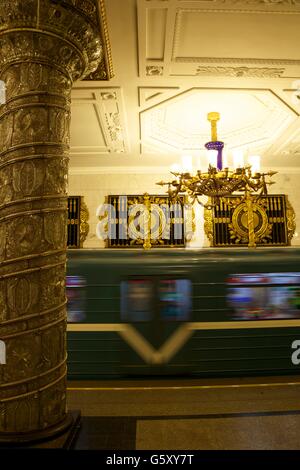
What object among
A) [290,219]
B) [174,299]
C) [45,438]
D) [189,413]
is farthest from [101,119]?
[290,219]

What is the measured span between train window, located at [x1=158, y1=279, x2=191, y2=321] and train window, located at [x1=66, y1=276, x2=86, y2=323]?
3.61ft

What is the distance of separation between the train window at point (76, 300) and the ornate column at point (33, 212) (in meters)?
1.91

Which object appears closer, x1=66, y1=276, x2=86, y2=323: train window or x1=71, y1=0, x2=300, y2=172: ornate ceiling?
x1=71, y1=0, x2=300, y2=172: ornate ceiling

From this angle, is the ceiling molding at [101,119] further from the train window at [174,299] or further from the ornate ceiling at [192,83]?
the train window at [174,299]

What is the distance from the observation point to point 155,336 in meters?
4.82

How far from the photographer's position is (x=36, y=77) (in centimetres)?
294

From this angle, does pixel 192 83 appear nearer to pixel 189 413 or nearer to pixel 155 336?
pixel 155 336

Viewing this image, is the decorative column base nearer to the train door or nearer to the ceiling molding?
the train door

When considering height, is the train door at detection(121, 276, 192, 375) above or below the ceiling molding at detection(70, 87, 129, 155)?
below

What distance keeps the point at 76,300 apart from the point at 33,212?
2.37 metres

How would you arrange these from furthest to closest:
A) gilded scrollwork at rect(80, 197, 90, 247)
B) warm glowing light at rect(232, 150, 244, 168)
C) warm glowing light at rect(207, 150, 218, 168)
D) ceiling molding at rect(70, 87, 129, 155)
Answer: gilded scrollwork at rect(80, 197, 90, 247) → warm glowing light at rect(207, 150, 218, 168) → warm glowing light at rect(232, 150, 244, 168) → ceiling molding at rect(70, 87, 129, 155)

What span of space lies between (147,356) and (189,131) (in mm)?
4309

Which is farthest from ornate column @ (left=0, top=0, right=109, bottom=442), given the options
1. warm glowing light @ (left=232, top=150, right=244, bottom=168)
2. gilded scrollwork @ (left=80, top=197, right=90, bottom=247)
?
gilded scrollwork @ (left=80, top=197, right=90, bottom=247)

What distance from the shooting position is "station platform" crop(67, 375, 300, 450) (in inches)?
122
